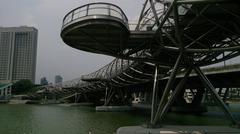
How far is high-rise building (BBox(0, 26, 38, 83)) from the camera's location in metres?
175

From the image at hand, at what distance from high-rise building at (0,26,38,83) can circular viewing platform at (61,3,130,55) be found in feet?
507

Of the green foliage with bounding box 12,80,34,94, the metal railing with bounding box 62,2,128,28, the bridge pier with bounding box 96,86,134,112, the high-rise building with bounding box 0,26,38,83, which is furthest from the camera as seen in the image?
the high-rise building with bounding box 0,26,38,83

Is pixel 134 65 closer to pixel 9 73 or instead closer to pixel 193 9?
pixel 193 9

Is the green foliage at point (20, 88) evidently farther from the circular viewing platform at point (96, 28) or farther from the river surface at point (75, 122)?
the circular viewing platform at point (96, 28)

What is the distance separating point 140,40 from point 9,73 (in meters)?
167

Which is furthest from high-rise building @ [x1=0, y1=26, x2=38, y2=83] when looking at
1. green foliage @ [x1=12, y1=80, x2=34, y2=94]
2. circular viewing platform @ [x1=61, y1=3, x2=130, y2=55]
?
circular viewing platform @ [x1=61, y1=3, x2=130, y2=55]

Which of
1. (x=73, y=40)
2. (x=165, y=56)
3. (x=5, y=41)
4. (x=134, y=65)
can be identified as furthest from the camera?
(x=5, y=41)

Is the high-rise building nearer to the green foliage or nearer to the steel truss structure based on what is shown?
the green foliage

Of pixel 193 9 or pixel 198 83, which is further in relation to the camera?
pixel 198 83

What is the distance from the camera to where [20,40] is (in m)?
180

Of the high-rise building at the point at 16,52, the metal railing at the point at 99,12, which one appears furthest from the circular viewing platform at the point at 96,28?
the high-rise building at the point at 16,52

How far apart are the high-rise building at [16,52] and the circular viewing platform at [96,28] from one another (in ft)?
507

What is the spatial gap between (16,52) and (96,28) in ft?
545

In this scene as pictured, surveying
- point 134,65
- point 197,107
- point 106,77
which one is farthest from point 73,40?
point 197,107
